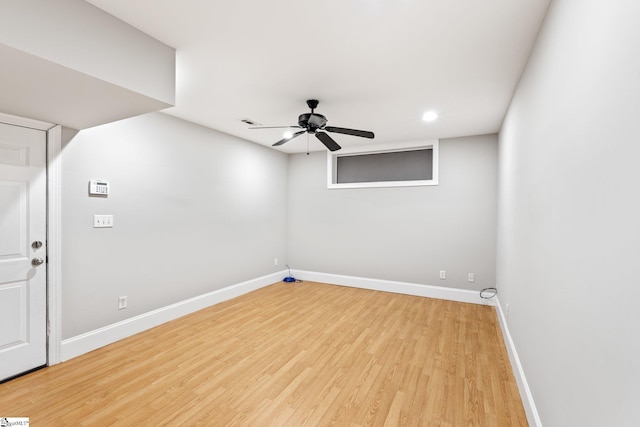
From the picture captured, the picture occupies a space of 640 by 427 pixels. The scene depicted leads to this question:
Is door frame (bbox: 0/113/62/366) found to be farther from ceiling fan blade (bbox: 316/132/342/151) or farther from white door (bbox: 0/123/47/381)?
ceiling fan blade (bbox: 316/132/342/151)

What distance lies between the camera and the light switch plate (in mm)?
2934

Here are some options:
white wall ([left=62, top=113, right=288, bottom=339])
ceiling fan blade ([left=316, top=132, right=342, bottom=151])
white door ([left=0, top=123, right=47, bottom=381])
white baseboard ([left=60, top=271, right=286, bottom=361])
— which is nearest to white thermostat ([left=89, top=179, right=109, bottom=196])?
white wall ([left=62, top=113, right=288, bottom=339])

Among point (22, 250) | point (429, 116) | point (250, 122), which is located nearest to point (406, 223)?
point (429, 116)

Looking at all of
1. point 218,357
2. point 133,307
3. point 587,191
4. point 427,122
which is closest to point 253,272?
point 133,307

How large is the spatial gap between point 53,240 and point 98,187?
0.61 metres

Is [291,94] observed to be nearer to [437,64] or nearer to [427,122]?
[437,64]

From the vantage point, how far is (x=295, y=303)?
4379 mm

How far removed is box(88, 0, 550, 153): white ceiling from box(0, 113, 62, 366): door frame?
117 cm

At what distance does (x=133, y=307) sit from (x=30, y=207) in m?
1.38

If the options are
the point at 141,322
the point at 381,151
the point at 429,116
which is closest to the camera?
the point at 141,322

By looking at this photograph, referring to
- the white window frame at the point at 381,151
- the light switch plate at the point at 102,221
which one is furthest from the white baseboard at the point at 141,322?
the white window frame at the point at 381,151

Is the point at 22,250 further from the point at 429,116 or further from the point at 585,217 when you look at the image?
the point at 429,116

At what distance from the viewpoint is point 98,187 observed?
2936 millimetres

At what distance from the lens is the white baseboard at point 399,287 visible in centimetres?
446
